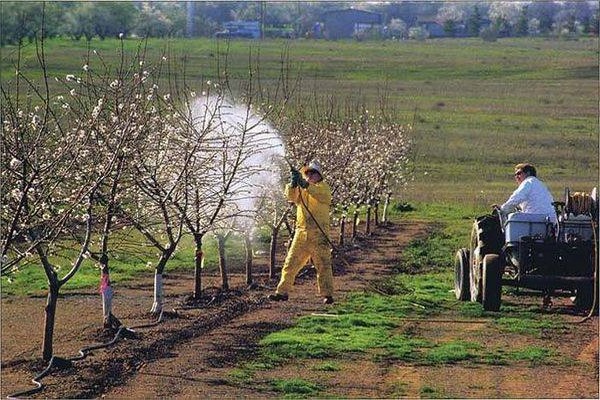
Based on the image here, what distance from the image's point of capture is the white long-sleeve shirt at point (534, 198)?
1689 centimetres

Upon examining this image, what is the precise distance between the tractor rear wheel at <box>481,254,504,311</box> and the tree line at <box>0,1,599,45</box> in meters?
38.9

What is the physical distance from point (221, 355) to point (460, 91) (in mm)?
63222

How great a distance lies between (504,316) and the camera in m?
19.1

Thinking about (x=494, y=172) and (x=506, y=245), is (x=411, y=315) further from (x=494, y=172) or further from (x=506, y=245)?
(x=494, y=172)

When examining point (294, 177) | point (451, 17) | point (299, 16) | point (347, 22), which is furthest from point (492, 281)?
point (451, 17)

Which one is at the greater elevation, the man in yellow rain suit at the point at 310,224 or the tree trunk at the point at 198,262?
the man in yellow rain suit at the point at 310,224

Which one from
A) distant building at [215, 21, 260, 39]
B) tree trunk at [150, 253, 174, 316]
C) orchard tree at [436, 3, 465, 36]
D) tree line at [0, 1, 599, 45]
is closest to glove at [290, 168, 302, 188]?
tree trunk at [150, 253, 174, 316]

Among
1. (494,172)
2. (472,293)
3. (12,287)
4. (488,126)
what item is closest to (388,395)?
(472,293)

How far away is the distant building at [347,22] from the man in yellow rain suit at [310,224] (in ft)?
306

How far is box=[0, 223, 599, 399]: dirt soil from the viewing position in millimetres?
13789

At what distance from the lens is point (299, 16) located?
321ft

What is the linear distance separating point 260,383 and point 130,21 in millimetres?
59881

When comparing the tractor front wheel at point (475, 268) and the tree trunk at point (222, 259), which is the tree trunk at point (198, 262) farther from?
the tractor front wheel at point (475, 268)

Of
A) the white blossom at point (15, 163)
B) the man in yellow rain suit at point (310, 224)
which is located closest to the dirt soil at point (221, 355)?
the man in yellow rain suit at point (310, 224)
